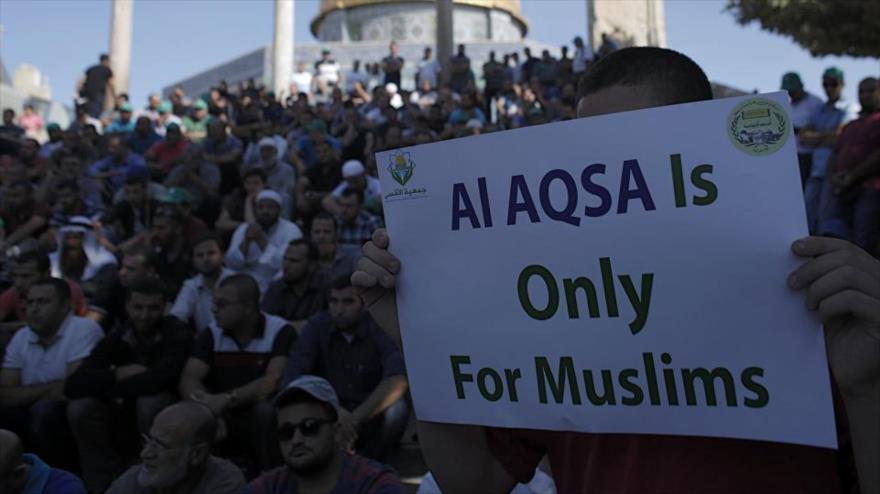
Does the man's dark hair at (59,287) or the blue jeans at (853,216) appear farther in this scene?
the blue jeans at (853,216)

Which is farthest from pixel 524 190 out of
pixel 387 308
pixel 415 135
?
pixel 415 135

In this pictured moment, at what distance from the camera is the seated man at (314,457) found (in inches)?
154

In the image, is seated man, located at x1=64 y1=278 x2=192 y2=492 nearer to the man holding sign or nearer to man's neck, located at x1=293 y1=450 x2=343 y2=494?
man's neck, located at x1=293 y1=450 x2=343 y2=494

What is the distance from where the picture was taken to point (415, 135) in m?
11.6

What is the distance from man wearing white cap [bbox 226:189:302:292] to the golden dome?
33608mm

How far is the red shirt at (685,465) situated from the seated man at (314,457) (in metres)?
2.42

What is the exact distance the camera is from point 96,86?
18906mm

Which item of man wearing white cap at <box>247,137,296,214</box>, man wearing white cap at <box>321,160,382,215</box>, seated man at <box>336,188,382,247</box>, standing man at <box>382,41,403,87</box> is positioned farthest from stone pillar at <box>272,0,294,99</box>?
seated man at <box>336,188,382,247</box>

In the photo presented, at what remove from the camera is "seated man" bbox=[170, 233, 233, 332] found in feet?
22.1

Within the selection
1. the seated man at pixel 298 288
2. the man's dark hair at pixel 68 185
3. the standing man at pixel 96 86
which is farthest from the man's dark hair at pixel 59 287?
the standing man at pixel 96 86

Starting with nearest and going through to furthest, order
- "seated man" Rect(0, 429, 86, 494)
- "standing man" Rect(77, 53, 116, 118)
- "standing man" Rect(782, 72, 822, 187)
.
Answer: "seated man" Rect(0, 429, 86, 494), "standing man" Rect(782, 72, 822, 187), "standing man" Rect(77, 53, 116, 118)

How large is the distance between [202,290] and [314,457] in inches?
130

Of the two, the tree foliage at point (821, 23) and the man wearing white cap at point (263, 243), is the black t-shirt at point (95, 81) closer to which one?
the man wearing white cap at point (263, 243)

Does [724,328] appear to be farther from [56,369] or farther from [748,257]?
[56,369]
